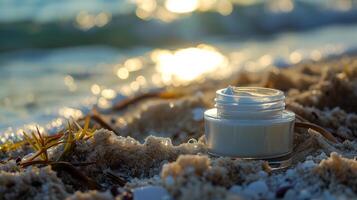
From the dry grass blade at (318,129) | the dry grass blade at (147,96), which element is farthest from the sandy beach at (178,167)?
the dry grass blade at (147,96)

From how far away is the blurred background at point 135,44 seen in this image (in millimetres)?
5895

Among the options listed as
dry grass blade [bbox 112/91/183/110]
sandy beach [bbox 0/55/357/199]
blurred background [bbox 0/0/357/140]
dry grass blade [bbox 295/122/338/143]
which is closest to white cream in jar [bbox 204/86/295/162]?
sandy beach [bbox 0/55/357/199]

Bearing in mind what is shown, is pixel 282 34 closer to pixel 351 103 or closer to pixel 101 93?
pixel 101 93

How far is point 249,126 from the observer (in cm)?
245

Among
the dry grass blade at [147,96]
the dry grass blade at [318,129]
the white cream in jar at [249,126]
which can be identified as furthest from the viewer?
the dry grass blade at [147,96]

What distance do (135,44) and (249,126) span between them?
7703mm

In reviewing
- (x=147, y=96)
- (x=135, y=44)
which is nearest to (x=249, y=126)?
(x=147, y=96)

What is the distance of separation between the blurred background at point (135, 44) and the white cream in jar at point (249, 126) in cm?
189

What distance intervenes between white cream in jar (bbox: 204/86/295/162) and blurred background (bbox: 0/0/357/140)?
1.89 metres

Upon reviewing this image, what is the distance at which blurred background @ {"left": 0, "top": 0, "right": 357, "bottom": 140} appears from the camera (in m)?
5.89

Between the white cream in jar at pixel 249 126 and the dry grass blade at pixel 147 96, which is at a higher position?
the white cream in jar at pixel 249 126

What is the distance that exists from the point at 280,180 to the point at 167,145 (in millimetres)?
577

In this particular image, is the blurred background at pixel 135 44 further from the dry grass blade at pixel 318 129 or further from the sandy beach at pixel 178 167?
the dry grass blade at pixel 318 129

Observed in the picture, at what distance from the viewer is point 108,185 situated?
96.0 inches
